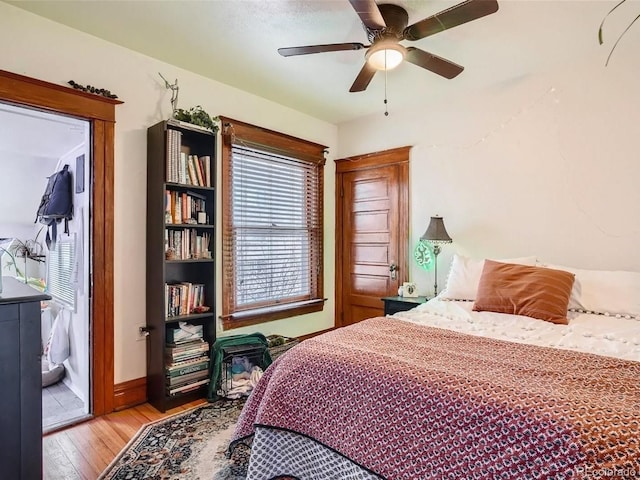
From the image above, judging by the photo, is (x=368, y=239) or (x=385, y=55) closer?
(x=385, y=55)

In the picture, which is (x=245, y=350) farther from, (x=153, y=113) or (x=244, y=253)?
(x=153, y=113)

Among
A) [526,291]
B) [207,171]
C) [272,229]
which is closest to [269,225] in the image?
[272,229]

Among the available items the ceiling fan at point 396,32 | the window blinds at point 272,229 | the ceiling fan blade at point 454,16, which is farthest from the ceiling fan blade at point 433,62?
the window blinds at point 272,229

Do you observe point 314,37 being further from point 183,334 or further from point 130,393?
point 130,393

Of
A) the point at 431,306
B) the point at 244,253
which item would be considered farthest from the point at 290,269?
the point at 431,306

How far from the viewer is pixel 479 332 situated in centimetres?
196

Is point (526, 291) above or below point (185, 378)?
above

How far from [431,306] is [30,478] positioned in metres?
2.41

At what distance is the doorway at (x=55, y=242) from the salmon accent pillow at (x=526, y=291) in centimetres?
273

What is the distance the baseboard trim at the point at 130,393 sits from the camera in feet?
8.24

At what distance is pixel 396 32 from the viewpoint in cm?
213

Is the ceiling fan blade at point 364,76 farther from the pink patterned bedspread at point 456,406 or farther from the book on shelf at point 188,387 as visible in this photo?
the book on shelf at point 188,387

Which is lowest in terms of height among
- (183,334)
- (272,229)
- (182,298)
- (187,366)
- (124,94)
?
(187,366)

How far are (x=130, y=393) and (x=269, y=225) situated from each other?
185 centimetres
